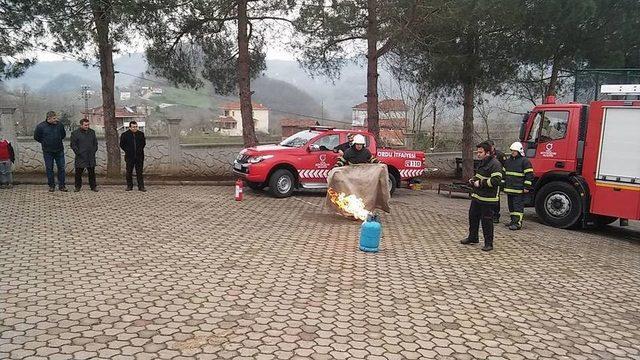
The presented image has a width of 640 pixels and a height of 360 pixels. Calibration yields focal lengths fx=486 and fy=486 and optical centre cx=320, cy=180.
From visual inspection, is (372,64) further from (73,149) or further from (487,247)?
(487,247)

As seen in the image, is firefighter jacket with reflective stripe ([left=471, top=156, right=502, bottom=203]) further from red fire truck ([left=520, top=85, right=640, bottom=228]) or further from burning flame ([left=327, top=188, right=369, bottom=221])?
red fire truck ([left=520, top=85, right=640, bottom=228])

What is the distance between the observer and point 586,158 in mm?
9938

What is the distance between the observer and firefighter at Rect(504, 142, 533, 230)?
9.78m

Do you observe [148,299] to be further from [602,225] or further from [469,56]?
[469,56]

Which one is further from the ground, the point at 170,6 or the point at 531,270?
the point at 170,6

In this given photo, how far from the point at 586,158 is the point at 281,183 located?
7006 millimetres

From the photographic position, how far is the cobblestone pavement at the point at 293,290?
13.4ft

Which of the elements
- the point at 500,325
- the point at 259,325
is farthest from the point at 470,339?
the point at 259,325

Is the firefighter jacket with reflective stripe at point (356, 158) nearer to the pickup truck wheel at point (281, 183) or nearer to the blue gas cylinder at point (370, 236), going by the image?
the blue gas cylinder at point (370, 236)

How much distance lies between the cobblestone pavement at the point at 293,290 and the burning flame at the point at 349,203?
258 mm

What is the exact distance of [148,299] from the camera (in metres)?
4.87

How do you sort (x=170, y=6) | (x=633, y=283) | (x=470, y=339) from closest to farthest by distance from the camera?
(x=470, y=339) → (x=633, y=283) → (x=170, y=6)

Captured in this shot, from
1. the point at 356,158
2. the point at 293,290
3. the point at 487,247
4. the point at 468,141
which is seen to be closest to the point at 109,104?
the point at 356,158

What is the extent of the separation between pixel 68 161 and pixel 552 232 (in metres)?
14.6
